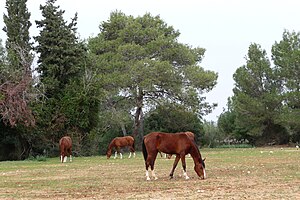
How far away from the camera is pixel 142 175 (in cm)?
1848

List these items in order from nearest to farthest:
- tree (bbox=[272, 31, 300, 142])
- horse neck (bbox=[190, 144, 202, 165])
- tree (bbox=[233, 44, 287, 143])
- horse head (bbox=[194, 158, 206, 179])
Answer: horse head (bbox=[194, 158, 206, 179]) < horse neck (bbox=[190, 144, 202, 165]) < tree (bbox=[272, 31, 300, 142]) < tree (bbox=[233, 44, 287, 143])

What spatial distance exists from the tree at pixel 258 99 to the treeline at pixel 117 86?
0.12 meters

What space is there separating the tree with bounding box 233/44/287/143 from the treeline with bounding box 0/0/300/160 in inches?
4.7

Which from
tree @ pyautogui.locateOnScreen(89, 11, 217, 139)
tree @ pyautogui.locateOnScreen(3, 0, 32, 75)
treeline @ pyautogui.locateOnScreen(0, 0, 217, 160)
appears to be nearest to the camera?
treeline @ pyautogui.locateOnScreen(0, 0, 217, 160)

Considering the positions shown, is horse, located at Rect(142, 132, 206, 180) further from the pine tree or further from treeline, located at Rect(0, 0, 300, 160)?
the pine tree

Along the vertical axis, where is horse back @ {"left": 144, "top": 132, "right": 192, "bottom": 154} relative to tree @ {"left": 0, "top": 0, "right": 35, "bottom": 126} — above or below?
below

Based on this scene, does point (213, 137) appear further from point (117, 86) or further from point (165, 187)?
point (165, 187)

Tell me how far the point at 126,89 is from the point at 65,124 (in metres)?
8.55

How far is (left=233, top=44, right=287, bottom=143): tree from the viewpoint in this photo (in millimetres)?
56719

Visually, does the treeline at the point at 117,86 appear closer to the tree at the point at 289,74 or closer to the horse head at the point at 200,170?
the tree at the point at 289,74

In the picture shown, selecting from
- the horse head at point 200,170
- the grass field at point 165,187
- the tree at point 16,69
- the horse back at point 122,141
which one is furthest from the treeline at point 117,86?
the horse head at point 200,170

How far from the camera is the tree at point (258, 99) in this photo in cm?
5672

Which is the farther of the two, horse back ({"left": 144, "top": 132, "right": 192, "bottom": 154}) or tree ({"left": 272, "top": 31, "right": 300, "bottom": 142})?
tree ({"left": 272, "top": 31, "right": 300, "bottom": 142})

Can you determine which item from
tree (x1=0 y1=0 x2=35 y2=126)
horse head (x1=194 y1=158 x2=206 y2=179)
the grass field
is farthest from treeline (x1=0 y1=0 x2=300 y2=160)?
horse head (x1=194 y1=158 x2=206 y2=179)
